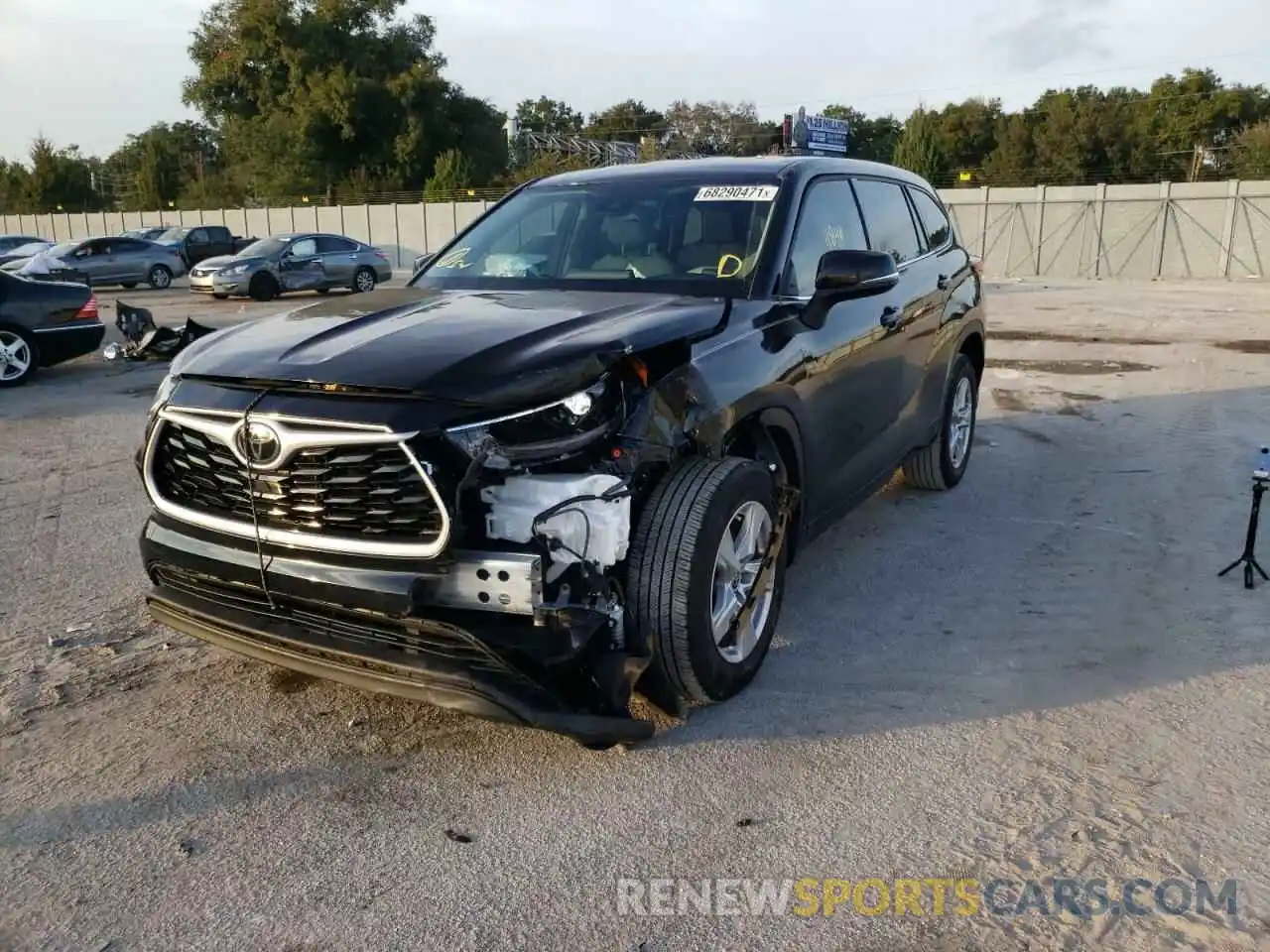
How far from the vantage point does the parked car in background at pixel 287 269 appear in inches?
808

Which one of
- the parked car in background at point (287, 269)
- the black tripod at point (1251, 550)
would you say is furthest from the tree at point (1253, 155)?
the black tripod at point (1251, 550)

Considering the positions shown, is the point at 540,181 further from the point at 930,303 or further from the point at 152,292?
the point at 152,292

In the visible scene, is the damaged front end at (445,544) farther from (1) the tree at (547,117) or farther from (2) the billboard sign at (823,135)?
(1) the tree at (547,117)

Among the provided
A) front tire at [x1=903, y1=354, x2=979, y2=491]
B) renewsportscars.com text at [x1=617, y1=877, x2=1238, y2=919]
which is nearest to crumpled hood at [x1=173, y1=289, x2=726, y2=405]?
renewsportscars.com text at [x1=617, y1=877, x2=1238, y2=919]

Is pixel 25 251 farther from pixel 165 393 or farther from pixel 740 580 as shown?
pixel 740 580

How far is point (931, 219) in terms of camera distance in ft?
20.5

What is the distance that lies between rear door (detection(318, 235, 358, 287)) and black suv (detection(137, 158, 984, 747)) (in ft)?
63.4

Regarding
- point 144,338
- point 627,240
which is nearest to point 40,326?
point 144,338

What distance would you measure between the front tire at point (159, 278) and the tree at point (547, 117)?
2431 inches

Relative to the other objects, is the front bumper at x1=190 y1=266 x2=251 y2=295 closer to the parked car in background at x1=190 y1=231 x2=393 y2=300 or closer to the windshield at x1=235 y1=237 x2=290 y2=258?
the parked car in background at x1=190 y1=231 x2=393 y2=300

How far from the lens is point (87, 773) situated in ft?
10.8

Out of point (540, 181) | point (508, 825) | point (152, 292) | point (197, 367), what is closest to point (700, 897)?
point (508, 825)

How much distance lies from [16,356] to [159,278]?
17.5m

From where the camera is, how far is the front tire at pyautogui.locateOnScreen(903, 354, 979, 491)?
6.25 meters
